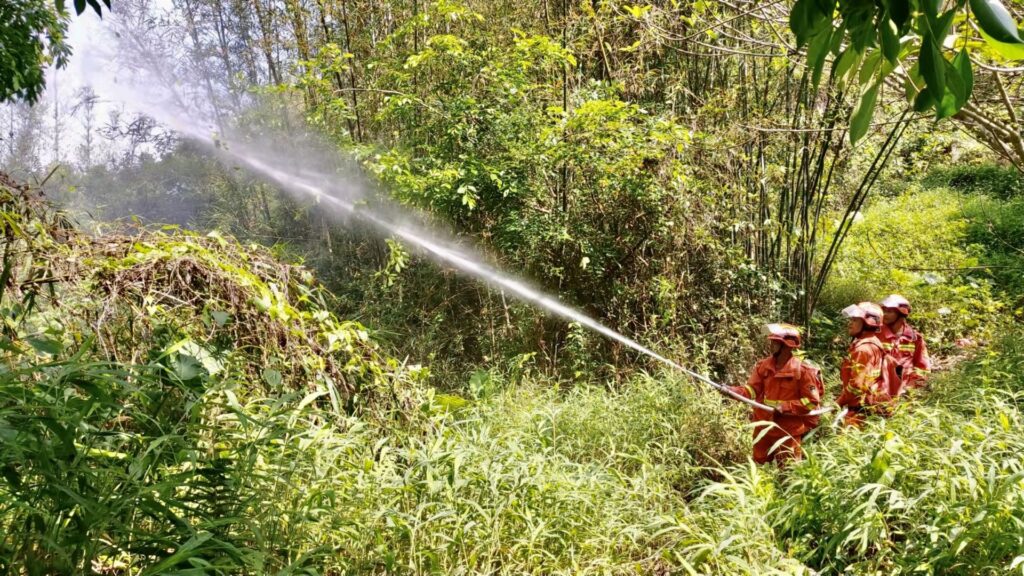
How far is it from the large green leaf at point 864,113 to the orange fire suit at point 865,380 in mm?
2886

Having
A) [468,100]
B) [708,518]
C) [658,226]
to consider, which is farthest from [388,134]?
[708,518]

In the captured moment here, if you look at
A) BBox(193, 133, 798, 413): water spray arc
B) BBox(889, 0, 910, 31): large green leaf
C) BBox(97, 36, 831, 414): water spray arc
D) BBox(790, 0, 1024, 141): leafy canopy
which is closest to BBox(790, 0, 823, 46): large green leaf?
BBox(790, 0, 1024, 141): leafy canopy

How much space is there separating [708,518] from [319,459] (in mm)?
1739

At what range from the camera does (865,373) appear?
335cm

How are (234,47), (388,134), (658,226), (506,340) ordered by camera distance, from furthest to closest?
(234,47), (388,134), (506,340), (658,226)

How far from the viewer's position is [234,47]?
9461mm

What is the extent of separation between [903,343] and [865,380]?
135 cm

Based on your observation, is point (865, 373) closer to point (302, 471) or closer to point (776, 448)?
point (776, 448)

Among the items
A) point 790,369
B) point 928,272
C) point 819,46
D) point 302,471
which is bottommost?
point 928,272

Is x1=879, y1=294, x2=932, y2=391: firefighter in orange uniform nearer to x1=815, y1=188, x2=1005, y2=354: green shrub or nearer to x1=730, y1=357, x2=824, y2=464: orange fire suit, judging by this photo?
x1=815, y1=188, x2=1005, y2=354: green shrub

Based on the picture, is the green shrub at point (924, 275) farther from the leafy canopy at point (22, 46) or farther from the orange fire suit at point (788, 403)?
the leafy canopy at point (22, 46)

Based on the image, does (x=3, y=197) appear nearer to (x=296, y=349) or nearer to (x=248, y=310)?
(x=248, y=310)

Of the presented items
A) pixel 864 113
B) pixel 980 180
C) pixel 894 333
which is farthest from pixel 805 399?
pixel 980 180

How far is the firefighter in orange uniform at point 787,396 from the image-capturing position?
346cm
